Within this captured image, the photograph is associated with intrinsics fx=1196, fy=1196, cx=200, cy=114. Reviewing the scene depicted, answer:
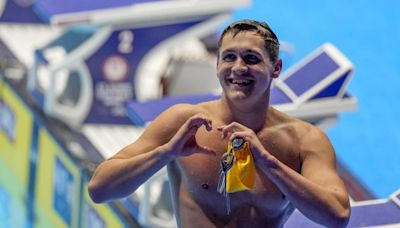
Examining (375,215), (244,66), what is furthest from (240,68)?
(375,215)

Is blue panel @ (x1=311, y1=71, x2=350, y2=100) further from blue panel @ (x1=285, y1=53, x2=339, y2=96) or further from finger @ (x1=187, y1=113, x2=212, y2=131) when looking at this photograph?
finger @ (x1=187, y1=113, x2=212, y2=131)

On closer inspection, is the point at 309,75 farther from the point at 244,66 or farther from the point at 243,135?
the point at 243,135

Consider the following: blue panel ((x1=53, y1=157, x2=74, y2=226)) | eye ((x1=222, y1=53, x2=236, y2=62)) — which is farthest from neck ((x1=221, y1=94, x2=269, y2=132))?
blue panel ((x1=53, y1=157, x2=74, y2=226))

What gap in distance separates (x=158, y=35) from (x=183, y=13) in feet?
0.53

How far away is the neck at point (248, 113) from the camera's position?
2.59 meters

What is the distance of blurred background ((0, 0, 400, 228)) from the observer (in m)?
4.46

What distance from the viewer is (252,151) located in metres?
2.41

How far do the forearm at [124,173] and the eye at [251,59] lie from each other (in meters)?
0.27

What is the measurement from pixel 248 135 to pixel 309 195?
0.17 m

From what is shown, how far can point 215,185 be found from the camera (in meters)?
2.60

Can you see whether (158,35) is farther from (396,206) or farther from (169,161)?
(169,161)

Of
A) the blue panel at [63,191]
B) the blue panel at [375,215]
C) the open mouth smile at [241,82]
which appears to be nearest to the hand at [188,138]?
the open mouth smile at [241,82]

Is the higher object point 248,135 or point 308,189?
point 248,135

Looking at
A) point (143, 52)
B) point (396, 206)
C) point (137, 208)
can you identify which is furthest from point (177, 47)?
point (396, 206)
